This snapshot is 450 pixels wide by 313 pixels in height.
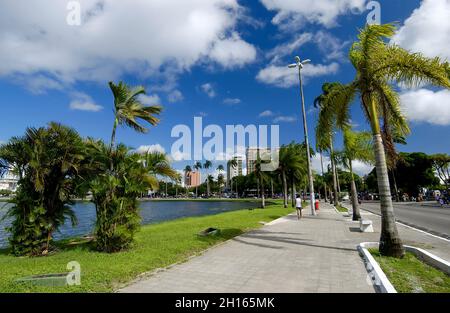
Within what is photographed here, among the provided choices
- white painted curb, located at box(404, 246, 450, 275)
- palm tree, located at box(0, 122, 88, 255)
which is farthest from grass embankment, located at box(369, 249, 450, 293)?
palm tree, located at box(0, 122, 88, 255)

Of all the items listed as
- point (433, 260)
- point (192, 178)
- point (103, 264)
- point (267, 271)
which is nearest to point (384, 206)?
point (433, 260)

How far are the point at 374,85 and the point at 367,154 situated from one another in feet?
33.4

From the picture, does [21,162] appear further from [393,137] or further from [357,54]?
[393,137]

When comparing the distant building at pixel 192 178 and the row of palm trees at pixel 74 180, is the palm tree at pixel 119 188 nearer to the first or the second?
the row of palm trees at pixel 74 180

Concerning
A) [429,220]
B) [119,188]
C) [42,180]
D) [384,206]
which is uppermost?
[42,180]

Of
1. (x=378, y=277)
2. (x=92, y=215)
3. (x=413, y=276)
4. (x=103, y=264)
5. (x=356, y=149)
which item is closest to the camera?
(x=378, y=277)

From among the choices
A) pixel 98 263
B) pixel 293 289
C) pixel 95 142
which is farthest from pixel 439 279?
pixel 95 142

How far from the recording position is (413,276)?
6.42 m

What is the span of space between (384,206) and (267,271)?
418 cm

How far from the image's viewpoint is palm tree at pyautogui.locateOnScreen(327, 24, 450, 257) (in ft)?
27.2

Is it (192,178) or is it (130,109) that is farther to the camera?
(192,178)

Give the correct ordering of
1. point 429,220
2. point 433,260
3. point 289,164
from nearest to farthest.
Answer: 1. point 433,260
2. point 429,220
3. point 289,164

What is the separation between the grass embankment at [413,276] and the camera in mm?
5637

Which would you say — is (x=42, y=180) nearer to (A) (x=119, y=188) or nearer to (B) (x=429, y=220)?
(A) (x=119, y=188)
